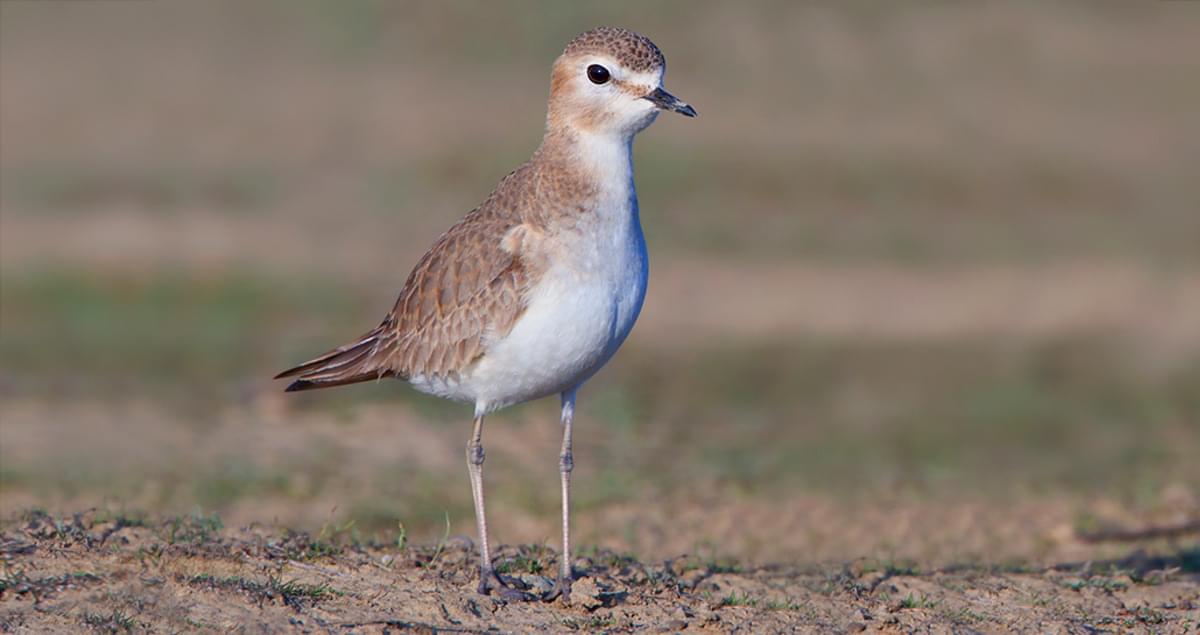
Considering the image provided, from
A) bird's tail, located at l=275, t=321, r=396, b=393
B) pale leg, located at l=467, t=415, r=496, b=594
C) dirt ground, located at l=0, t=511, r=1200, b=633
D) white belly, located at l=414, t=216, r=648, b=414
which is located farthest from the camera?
bird's tail, located at l=275, t=321, r=396, b=393

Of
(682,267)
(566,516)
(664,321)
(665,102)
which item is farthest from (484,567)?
(682,267)

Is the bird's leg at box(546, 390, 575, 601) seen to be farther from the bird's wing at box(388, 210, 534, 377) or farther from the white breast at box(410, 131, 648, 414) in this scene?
the bird's wing at box(388, 210, 534, 377)

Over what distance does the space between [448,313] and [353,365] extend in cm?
77

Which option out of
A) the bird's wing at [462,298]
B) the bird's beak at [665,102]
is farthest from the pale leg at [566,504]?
the bird's beak at [665,102]

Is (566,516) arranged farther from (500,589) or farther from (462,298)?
(462,298)

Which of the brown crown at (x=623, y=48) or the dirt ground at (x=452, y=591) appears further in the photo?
the brown crown at (x=623, y=48)

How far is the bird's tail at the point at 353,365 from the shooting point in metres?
7.61

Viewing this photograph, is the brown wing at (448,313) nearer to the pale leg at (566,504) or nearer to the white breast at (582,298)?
the white breast at (582,298)

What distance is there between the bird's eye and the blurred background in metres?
3.66

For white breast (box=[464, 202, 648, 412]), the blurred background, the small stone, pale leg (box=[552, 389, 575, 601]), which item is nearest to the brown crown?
white breast (box=[464, 202, 648, 412])

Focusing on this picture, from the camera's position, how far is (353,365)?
25.2 ft

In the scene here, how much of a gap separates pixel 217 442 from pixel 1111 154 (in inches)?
619

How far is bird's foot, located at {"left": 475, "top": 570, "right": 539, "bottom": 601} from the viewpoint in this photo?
6852 mm

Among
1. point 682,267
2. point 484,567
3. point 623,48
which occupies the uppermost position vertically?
point 682,267
